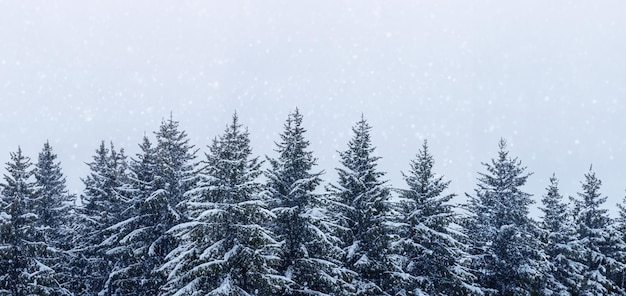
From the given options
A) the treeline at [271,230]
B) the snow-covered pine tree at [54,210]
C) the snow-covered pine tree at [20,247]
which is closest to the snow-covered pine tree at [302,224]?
the treeline at [271,230]

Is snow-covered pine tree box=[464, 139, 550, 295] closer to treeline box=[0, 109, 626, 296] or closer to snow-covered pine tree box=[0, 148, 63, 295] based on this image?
treeline box=[0, 109, 626, 296]

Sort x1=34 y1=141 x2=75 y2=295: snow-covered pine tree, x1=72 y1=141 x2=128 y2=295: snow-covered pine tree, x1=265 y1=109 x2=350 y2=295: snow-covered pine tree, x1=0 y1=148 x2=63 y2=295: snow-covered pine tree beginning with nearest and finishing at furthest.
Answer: x1=265 y1=109 x2=350 y2=295: snow-covered pine tree, x1=0 y1=148 x2=63 y2=295: snow-covered pine tree, x1=72 y1=141 x2=128 y2=295: snow-covered pine tree, x1=34 y1=141 x2=75 y2=295: snow-covered pine tree

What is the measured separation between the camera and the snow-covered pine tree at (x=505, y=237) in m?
A: 31.5

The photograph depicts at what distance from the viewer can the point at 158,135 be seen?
29.2 metres

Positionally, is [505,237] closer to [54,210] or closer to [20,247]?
[20,247]

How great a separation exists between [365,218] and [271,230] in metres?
4.42

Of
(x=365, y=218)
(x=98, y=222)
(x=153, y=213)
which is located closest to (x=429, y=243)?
(x=365, y=218)

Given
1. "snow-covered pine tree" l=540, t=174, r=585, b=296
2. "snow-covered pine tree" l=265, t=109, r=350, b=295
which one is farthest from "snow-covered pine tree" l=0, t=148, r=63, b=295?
"snow-covered pine tree" l=540, t=174, r=585, b=296

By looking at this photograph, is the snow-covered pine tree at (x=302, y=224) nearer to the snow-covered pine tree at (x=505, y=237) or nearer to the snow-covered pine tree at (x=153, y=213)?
the snow-covered pine tree at (x=153, y=213)

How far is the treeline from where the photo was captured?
72.1 ft

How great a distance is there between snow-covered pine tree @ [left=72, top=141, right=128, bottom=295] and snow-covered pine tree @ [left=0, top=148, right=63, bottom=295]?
2.89m

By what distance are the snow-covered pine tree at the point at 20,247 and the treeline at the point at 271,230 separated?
0.06 meters

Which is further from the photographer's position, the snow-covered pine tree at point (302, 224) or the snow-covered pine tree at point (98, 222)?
the snow-covered pine tree at point (98, 222)

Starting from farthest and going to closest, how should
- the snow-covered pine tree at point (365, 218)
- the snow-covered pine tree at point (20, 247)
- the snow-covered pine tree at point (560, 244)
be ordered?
the snow-covered pine tree at point (560, 244), the snow-covered pine tree at point (20, 247), the snow-covered pine tree at point (365, 218)
